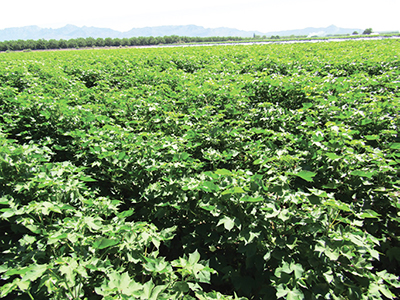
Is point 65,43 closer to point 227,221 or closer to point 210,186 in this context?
point 210,186

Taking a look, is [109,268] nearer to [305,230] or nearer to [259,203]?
[259,203]

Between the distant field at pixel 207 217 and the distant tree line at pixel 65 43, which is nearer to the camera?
the distant field at pixel 207 217

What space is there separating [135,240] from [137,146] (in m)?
1.40

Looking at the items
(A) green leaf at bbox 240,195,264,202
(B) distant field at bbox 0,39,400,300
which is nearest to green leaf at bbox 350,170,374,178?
(B) distant field at bbox 0,39,400,300

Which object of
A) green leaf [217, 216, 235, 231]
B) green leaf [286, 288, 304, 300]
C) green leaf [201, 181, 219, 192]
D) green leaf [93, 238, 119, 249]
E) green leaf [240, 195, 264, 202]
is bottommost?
green leaf [286, 288, 304, 300]

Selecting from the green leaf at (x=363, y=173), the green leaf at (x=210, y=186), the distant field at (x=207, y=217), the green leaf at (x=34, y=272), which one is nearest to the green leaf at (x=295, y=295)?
the distant field at (x=207, y=217)

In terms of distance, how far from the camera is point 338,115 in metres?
3.45

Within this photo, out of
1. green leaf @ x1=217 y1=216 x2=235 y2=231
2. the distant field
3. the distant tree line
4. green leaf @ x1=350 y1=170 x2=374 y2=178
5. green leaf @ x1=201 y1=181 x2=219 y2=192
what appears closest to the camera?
the distant field

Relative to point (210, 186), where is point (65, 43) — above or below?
above

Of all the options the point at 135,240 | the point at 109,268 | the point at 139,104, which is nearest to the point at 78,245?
the point at 109,268

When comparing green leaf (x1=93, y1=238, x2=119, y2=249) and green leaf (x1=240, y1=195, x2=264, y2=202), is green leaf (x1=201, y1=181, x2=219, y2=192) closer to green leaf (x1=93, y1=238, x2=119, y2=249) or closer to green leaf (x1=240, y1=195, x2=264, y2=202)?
green leaf (x1=240, y1=195, x2=264, y2=202)

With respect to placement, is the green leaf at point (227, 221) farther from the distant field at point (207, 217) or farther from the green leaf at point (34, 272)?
the green leaf at point (34, 272)

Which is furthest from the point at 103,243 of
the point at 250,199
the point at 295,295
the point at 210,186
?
the point at 295,295

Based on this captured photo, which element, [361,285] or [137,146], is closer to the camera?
[361,285]
